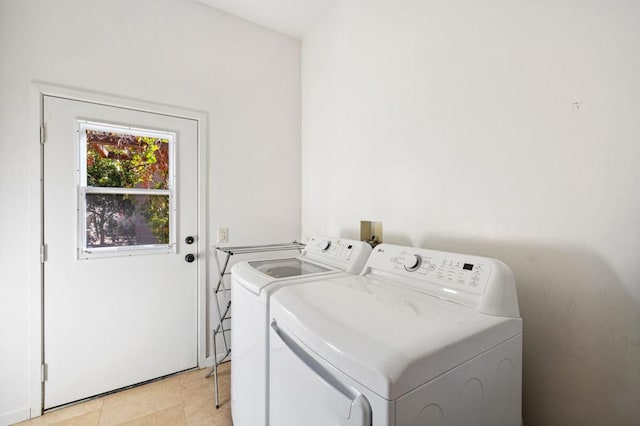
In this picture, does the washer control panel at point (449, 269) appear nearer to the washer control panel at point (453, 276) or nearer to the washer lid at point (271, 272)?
the washer control panel at point (453, 276)

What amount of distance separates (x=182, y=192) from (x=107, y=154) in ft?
1.67

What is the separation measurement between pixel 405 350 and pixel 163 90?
2259 mm

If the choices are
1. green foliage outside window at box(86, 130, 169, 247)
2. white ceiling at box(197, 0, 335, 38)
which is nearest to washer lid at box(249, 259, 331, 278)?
green foliage outside window at box(86, 130, 169, 247)

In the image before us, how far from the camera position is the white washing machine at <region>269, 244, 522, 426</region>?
0.58 m

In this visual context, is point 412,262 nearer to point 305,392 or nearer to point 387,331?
point 387,331

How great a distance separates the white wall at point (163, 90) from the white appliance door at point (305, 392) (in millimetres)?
1438

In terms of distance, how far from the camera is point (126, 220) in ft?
6.20

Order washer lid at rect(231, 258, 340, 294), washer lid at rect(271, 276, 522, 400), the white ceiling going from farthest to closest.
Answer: the white ceiling
washer lid at rect(231, 258, 340, 294)
washer lid at rect(271, 276, 522, 400)

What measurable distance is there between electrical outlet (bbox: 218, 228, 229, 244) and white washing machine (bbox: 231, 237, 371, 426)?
0.79 meters

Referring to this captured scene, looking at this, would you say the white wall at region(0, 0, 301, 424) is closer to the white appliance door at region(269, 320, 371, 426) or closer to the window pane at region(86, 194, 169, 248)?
the window pane at region(86, 194, 169, 248)

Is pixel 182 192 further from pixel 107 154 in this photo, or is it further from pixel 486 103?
pixel 486 103

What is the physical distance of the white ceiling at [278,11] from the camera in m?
2.10

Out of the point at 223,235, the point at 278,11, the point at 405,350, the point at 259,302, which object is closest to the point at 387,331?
the point at 405,350

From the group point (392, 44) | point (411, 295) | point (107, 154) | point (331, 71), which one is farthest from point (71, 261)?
point (392, 44)
